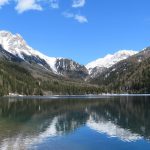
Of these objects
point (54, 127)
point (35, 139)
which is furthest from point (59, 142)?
point (54, 127)

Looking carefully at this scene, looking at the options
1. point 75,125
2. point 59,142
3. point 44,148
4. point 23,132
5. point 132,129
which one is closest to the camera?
point 44,148

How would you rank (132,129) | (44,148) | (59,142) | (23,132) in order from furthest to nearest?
(132,129) → (23,132) → (59,142) → (44,148)

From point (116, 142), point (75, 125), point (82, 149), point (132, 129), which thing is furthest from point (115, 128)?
point (82, 149)

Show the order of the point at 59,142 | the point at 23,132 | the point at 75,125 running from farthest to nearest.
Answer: the point at 75,125, the point at 23,132, the point at 59,142

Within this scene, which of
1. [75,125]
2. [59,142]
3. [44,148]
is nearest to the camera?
[44,148]

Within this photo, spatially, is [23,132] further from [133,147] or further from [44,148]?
[133,147]

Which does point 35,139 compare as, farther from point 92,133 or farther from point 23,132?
point 92,133

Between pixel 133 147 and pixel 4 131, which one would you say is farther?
pixel 4 131

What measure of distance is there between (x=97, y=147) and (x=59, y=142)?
710 cm

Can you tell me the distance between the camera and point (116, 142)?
63.7 m

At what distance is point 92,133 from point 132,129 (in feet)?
31.0

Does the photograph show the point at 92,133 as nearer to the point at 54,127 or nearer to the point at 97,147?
the point at 54,127

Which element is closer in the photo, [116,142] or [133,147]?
[133,147]

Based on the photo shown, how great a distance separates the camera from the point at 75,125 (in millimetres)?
90312
